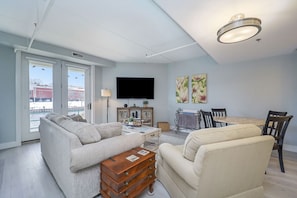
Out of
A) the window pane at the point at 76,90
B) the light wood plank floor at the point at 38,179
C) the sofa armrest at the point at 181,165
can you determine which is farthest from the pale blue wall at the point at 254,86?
the window pane at the point at 76,90

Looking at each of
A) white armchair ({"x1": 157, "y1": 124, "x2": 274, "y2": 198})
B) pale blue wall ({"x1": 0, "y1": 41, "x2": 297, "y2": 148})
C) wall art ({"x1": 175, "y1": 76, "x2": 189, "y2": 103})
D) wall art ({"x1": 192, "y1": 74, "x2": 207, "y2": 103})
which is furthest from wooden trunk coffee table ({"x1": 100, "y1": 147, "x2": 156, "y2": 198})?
wall art ({"x1": 175, "y1": 76, "x2": 189, "y2": 103})

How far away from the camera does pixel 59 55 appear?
4074 mm

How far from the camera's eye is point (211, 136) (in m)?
1.38

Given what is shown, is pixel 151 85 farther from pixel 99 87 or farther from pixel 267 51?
pixel 267 51

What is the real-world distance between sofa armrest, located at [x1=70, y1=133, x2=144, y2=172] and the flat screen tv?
3.67m

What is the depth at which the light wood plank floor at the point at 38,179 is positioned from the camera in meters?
1.85

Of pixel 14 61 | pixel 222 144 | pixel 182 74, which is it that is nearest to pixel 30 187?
pixel 222 144

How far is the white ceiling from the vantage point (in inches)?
76.6

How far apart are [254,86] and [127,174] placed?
418 cm

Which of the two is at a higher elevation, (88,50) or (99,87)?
(88,50)

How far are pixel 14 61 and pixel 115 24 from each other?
9.56 feet

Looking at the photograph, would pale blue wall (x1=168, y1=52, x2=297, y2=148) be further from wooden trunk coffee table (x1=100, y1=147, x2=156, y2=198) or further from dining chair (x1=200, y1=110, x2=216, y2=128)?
wooden trunk coffee table (x1=100, y1=147, x2=156, y2=198)

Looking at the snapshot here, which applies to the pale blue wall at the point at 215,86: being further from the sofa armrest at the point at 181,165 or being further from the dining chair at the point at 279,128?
the sofa armrest at the point at 181,165

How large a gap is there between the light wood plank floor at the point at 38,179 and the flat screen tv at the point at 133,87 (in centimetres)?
323
